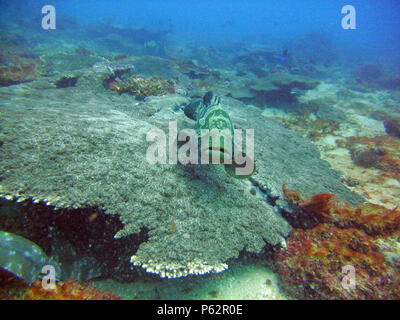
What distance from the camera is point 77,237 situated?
8.37 feet

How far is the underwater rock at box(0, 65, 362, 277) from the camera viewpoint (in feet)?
7.58

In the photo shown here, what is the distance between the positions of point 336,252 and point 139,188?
Result: 2.91 m

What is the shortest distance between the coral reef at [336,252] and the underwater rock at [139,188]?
1.12 ft

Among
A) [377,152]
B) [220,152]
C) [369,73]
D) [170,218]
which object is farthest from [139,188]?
[369,73]

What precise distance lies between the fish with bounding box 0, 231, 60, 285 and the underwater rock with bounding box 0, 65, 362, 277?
0.51 meters

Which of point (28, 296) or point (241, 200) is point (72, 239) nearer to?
point (28, 296)

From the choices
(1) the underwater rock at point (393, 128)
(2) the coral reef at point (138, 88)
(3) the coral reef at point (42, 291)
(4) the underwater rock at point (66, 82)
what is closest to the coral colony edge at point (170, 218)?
(3) the coral reef at point (42, 291)

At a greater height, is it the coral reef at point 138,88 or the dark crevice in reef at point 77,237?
the coral reef at point 138,88

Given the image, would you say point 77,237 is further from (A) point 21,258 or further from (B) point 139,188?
(B) point 139,188

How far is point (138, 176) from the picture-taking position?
109 inches

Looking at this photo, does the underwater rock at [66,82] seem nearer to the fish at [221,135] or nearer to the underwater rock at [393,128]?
the fish at [221,135]

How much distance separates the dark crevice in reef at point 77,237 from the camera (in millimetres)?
2471

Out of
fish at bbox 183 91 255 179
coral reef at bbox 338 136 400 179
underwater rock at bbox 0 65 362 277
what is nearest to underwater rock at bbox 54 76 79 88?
underwater rock at bbox 0 65 362 277

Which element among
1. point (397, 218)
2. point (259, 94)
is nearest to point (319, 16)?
point (259, 94)
